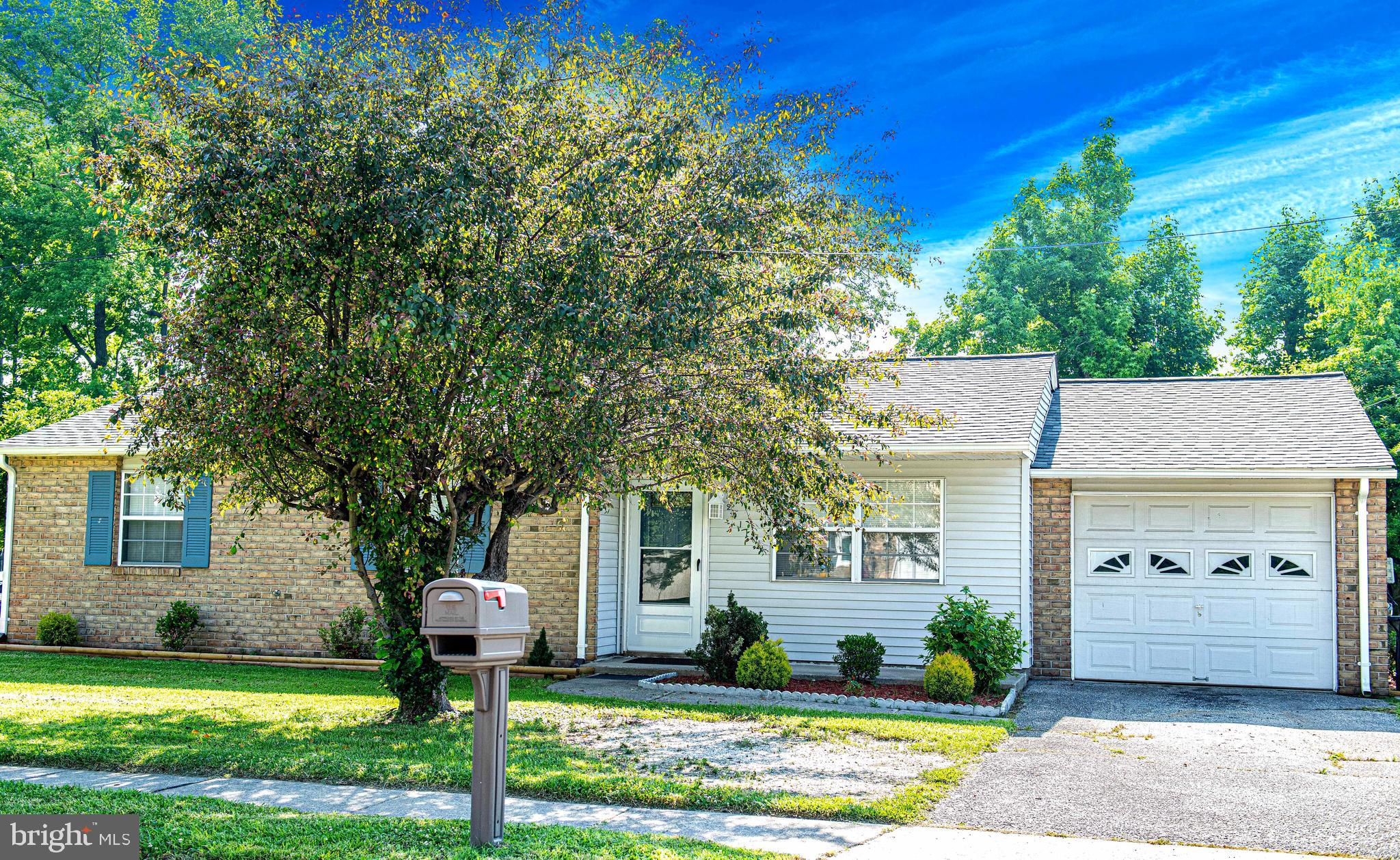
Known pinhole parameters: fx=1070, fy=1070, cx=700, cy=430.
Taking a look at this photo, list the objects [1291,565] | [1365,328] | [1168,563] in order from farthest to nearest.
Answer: [1365,328] → [1168,563] → [1291,565]

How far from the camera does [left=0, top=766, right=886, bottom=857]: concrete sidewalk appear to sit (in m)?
5.94

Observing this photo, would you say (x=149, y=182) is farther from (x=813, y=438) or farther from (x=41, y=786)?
(x=813, y=438)

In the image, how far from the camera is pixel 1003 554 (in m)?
13.0

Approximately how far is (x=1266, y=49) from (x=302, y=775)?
1277 cm

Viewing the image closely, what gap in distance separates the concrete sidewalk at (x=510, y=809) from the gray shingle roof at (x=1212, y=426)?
8.21 meters

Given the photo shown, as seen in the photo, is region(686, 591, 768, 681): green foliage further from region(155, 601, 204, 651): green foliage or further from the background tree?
the background tree

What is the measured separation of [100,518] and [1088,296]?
942 inches

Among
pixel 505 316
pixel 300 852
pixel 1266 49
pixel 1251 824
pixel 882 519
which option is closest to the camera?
pixel 300 852

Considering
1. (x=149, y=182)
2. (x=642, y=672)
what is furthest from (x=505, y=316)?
(x=642, y=672)

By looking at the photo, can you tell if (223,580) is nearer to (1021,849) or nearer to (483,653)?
(483,653)

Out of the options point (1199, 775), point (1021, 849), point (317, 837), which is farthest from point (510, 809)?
point (1199, 775)

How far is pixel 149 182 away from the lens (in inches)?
326

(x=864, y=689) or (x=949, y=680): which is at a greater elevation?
(x=949, y=680)

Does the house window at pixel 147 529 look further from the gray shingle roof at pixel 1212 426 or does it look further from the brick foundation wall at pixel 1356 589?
the brick foundation wall at pixel 1356 589
